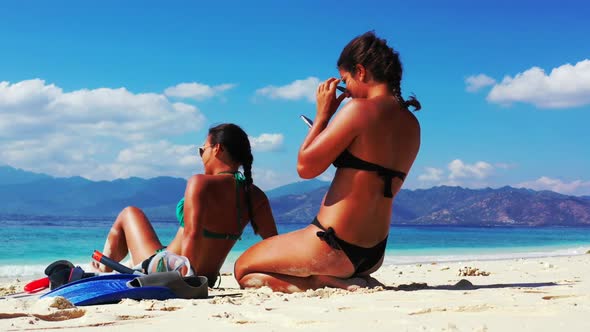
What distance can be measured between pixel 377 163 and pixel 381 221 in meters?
0.41

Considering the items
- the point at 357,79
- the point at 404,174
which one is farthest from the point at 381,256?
the point at 357,79

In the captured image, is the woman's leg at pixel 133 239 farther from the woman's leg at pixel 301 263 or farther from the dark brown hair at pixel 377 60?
the dark brown hair at pixel 377 60

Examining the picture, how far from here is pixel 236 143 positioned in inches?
185

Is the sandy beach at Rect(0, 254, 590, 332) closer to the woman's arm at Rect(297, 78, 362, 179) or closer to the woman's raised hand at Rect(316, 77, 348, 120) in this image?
the woman's arm at Rect(297, 78, 362, 179)

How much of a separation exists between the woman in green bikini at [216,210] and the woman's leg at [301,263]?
1.72ft

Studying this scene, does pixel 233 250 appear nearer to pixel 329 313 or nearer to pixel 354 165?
pixel 354 165

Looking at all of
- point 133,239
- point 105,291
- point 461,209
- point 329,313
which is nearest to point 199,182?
point 133,239

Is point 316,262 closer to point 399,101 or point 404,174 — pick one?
point 404,174

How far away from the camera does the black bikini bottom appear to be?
388 centimetres

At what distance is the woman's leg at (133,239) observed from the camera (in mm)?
4887

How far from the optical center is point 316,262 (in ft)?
13.1

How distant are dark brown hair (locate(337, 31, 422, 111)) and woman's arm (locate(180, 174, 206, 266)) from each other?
1390 mm

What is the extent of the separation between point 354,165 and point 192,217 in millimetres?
1310

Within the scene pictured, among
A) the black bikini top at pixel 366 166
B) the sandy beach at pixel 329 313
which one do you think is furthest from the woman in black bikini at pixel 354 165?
the sandy beach at pixel 329 313
